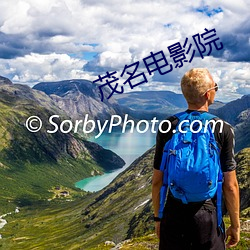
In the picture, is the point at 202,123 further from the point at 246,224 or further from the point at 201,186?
the point at 246,224

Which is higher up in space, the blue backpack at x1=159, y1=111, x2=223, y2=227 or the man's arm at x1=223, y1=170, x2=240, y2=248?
the blue backpack at x1=159, y1=111, x2=223, y2=227

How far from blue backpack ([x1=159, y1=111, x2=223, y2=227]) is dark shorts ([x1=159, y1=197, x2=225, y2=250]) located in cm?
33

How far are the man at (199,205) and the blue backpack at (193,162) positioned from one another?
34 cm

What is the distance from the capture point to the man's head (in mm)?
11070

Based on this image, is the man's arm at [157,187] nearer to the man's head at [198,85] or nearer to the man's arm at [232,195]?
the man's arm at [232,195]

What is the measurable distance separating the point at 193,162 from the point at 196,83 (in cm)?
239

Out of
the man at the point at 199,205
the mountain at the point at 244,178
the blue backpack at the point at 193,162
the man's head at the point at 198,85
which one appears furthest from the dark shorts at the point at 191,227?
the mountain at the point at 244,178

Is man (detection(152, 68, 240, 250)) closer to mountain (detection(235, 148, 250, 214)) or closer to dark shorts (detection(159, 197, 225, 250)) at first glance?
dark shorts (detection(159, 197, 225, 250))

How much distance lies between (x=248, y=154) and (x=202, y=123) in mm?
112064

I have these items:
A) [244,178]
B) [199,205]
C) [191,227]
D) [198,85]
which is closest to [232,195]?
[199,205]

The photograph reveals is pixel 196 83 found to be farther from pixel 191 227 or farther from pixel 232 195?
pixel 191 227

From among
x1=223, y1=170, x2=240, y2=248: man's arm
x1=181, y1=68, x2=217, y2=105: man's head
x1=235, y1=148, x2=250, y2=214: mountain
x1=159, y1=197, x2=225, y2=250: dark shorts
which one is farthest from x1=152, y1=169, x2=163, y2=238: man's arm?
x1=235, y1=148, x2=250, y2=214: mountain

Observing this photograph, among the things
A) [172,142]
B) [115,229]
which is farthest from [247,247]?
[115,229]

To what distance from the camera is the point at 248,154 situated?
117 metres
